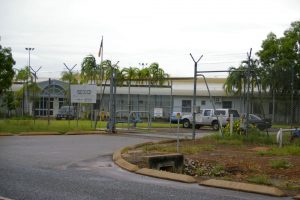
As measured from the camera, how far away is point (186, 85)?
2092 inches

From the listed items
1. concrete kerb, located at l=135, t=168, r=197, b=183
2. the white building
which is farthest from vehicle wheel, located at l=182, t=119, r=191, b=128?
concrete kerb, located at l=135, t=168, r=197, b=183

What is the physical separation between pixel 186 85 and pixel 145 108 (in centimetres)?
721

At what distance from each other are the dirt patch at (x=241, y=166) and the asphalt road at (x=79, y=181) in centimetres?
93

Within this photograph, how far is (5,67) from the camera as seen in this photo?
38125 mm

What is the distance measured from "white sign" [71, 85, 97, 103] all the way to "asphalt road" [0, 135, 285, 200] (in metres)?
12.7

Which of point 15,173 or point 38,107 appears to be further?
point 38,107

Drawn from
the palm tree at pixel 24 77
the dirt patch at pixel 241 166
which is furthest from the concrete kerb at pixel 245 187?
the palm tree at pixel 24 77

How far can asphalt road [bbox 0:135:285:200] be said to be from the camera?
333 inches

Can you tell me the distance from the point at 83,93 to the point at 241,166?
683 inches

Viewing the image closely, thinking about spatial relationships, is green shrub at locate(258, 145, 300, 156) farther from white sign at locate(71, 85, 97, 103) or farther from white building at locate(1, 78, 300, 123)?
white building at locate(1, 78, 300, 123)

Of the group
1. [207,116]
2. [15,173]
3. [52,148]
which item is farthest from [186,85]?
[15,173]

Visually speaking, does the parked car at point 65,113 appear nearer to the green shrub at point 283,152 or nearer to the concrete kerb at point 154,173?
the green shrub at point 283,152

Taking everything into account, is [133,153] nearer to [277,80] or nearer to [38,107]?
[277,80]

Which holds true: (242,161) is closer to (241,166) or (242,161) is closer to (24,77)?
(241,166)
